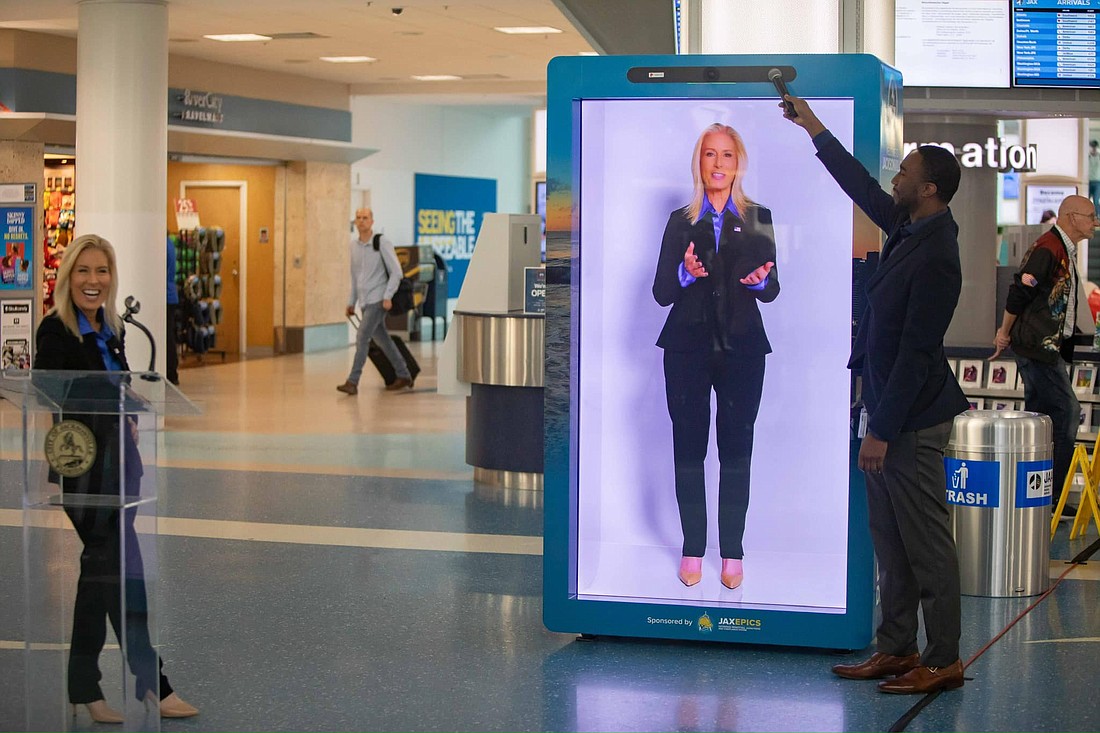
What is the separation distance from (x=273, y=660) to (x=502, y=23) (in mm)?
8995

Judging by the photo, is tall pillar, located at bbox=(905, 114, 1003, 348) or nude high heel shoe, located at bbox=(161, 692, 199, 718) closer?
nude high heel shoe, located at bbox=(161, 692, 199, 718)

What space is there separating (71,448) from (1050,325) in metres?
4.69

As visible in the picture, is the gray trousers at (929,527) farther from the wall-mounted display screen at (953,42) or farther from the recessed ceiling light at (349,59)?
the recessed ceiling light at (349,59)

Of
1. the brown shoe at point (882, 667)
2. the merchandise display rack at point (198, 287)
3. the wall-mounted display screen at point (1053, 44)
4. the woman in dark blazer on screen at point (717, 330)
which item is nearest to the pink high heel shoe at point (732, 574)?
the woman in dark blazer on screen at point (717, 330)

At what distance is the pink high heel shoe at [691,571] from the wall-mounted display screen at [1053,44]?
387 centimetres

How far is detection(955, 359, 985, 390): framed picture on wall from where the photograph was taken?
24.5 ft

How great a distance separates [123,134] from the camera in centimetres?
1048

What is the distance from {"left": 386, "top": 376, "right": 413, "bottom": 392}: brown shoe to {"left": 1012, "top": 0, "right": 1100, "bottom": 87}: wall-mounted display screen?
7383mm

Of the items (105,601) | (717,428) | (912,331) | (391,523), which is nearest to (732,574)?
(717,428)

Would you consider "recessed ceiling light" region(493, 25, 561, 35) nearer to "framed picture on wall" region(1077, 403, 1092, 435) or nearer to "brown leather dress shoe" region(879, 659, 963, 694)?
"framed picture on wall" region(1077, 403, 1092, 435)

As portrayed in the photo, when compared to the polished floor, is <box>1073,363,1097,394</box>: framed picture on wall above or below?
above

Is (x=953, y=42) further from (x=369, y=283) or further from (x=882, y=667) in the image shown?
(x=369, y=283)

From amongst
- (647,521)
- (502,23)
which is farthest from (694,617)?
(502,23)

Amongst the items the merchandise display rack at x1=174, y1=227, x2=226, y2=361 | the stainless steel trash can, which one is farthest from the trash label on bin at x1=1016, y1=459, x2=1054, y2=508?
the merchandise display rack at x1=174, y1=227, x2=226, y2=361
